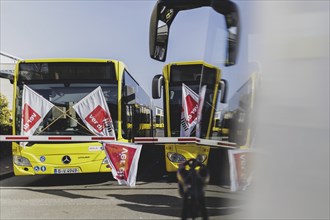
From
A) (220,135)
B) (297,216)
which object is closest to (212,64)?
(220,135)

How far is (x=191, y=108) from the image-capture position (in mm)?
919

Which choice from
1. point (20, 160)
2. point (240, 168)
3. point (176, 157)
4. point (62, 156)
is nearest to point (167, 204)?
point (176, 157)

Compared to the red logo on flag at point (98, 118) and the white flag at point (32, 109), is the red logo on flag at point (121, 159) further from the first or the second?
the white flag at point (32, 109)

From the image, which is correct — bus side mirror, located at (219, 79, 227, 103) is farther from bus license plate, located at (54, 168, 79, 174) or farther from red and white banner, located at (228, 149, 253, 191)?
bus license plate, located at (54, 168, 79, 174)

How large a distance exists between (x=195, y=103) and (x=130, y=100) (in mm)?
266

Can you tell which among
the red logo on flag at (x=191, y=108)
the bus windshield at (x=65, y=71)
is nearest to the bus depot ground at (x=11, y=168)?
the red logo on flag at (x=191, y=108)

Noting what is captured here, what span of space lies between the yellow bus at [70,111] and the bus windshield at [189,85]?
0.10m

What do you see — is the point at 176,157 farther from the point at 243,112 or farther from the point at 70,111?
the point at 70,111

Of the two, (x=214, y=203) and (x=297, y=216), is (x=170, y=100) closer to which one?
(x=214, y=203)

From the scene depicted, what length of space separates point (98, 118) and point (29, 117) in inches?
8.6

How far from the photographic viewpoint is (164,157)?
0.97 meters

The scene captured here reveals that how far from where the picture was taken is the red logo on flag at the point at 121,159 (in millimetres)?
1007

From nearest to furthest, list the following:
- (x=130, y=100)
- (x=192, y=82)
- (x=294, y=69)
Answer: (x=294, y=69) → (x=192, y=82) → (x=130, y=100)

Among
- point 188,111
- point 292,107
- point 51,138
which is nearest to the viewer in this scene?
point 292,107
